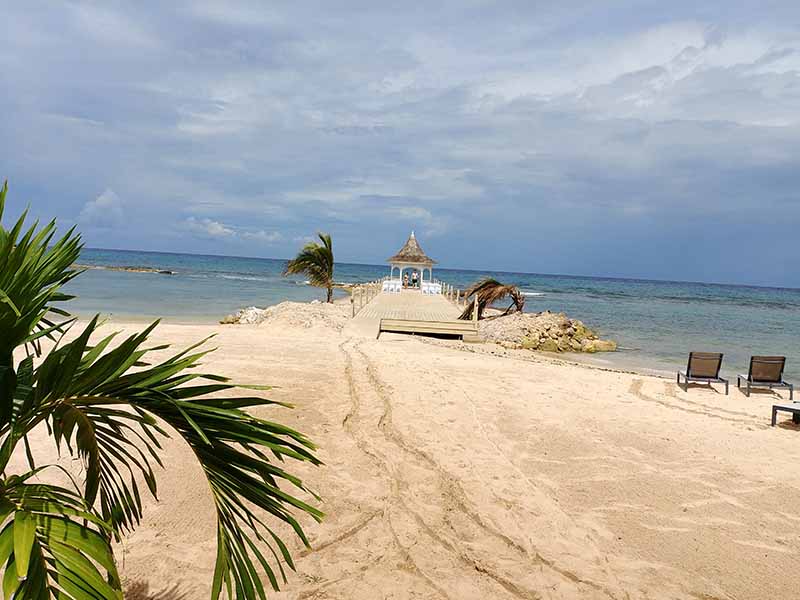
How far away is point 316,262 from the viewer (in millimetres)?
23344

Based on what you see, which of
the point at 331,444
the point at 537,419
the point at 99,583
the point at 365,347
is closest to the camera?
the point at 99,583

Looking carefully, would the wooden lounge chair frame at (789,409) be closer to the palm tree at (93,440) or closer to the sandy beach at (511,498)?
the sandy beach at (511,498)

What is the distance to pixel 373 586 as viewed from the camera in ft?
11.7

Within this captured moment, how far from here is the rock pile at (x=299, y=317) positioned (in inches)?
648

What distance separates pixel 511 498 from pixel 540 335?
15.0 metres

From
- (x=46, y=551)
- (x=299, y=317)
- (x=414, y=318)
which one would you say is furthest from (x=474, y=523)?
(x=414, y=318)

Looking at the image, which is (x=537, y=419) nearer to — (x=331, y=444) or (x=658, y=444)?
(x=658, y=444)

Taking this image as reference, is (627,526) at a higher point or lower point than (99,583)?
lower

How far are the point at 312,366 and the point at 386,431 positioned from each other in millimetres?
3676

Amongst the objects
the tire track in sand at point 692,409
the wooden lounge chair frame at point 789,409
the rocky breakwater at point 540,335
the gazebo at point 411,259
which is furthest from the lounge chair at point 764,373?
the gazebo at point 411,259

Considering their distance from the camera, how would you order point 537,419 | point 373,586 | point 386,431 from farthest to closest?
point 537,419 → point 386,431 → point 373,586

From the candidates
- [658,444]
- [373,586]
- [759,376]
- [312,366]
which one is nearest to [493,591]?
[373,586]

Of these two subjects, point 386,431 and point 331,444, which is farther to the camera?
point 386,431

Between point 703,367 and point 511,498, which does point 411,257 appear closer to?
point 703,367
